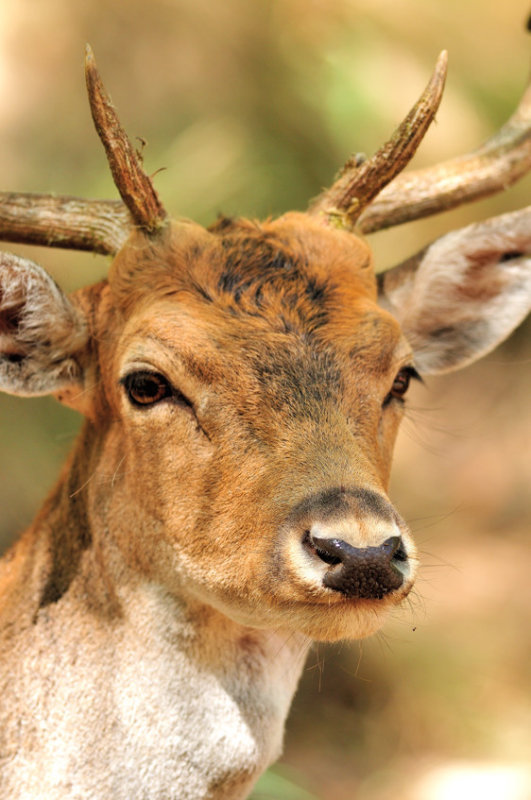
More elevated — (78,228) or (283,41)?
(283,41)

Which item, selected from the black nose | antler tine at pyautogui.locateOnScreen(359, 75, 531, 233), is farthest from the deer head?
antler tine at pyautogui.locateOnScreen(359, 75, 531, 233)

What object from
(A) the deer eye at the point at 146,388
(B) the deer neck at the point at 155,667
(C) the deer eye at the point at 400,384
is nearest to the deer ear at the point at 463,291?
(C) the deer eye at the point at 400,384

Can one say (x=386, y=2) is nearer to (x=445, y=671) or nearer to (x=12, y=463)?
(x=12, y=463)

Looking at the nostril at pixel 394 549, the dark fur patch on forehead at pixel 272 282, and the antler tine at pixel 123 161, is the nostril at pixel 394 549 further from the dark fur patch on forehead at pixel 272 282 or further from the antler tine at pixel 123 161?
the antler tine at pixel 123 161

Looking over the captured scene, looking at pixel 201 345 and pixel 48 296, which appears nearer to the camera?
pixel 201 345

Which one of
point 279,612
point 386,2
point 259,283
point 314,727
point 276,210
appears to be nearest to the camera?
point 279,612

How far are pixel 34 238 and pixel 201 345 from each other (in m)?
1.00

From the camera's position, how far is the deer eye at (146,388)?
3.21 metres

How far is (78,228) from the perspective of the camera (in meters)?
3.66

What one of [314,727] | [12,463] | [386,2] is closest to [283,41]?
[386,2]

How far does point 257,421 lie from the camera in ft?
9.81

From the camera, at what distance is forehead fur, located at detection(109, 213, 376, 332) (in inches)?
129

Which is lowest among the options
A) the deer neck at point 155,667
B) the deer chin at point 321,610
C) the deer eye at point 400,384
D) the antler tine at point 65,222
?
the deer neck at point 155,667

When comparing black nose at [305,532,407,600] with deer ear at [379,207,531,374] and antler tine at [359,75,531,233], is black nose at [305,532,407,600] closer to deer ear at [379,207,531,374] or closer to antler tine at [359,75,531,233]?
deer ear at [379,207,531,374]
